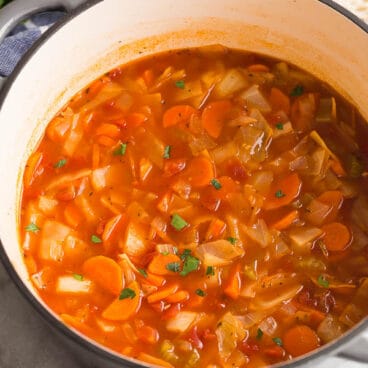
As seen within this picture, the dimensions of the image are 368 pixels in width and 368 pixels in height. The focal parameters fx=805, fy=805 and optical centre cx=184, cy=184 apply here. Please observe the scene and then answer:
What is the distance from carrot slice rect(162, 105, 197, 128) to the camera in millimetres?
3795

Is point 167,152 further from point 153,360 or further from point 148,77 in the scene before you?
point 153,360

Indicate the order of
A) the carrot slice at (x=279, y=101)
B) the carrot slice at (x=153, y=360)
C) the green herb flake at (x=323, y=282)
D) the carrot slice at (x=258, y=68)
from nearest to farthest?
the carrot slice at (x=153, y=360) → the green herb flake at (x=323, y=282) → the carrot slice at (x=279, y=101) → the carrot slice at (x=258, y=68)

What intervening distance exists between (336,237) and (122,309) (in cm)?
98

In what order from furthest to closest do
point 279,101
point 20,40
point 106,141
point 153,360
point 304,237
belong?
1. point 20,40
2. point 279,101
3. point 106,141
4. point 304,237
5. point 153,360

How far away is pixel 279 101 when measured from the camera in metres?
3.87

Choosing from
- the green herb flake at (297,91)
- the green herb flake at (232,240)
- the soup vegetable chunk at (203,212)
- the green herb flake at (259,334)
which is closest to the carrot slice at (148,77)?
the soup vegetable chunk at (203,212)

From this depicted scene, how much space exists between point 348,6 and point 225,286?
1.71m

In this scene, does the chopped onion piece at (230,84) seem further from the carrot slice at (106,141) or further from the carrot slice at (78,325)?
the carrot slice at (78,325)

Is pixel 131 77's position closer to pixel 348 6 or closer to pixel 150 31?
pixel 150 31

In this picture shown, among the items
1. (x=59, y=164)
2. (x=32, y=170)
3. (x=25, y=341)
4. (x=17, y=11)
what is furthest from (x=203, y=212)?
(x=17, y=11)

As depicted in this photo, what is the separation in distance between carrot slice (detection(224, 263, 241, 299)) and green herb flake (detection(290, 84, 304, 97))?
0.98 m

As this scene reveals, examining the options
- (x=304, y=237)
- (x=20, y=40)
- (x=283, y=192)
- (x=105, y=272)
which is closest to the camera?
(x=105, y=272)

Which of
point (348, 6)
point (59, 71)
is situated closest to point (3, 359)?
point (59, 71)

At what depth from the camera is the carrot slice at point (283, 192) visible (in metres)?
3.59
